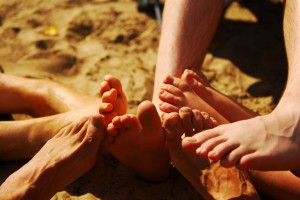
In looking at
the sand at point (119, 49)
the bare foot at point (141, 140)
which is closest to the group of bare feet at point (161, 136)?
the bare foot at point (141, 140)

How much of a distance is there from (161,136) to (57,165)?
1.15ft

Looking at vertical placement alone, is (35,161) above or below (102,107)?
below

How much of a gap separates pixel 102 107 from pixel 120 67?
0.84 m

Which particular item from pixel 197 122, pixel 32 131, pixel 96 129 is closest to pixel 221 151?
pixel 197 122

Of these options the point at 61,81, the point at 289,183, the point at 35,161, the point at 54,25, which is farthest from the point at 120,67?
the point at 289,183

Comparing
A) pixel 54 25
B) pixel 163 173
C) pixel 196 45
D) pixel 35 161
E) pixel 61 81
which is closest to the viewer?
pixel 35 161

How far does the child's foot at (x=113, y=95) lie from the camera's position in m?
1.66

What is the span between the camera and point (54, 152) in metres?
1.56

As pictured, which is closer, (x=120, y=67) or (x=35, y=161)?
(x=35, y=161)

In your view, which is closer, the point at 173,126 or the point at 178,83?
the point at 173,126

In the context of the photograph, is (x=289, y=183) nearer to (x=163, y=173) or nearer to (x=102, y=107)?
(x=163, y=173)

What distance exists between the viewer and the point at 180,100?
5.32ft

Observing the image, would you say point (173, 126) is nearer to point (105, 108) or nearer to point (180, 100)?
point (180, 100)

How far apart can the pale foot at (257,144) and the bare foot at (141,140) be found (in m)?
0.15
